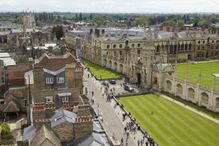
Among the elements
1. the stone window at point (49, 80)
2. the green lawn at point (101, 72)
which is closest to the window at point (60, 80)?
the stone window at point (49, 80)

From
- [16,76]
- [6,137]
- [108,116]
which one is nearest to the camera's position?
[6,137]

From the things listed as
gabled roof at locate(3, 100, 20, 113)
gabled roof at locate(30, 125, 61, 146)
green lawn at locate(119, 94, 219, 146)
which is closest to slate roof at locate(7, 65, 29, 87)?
gabled roof at locate(3, 100, 20, 113)

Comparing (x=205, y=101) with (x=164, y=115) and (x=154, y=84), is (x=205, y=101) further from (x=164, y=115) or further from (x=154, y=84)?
(x=154, y=84)

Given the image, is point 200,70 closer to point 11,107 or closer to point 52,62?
point 52,62

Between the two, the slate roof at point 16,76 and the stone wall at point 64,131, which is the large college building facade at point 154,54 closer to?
the slate roof at point 16,76

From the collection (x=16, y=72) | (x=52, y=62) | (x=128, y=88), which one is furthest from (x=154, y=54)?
(x=52, y=62)
